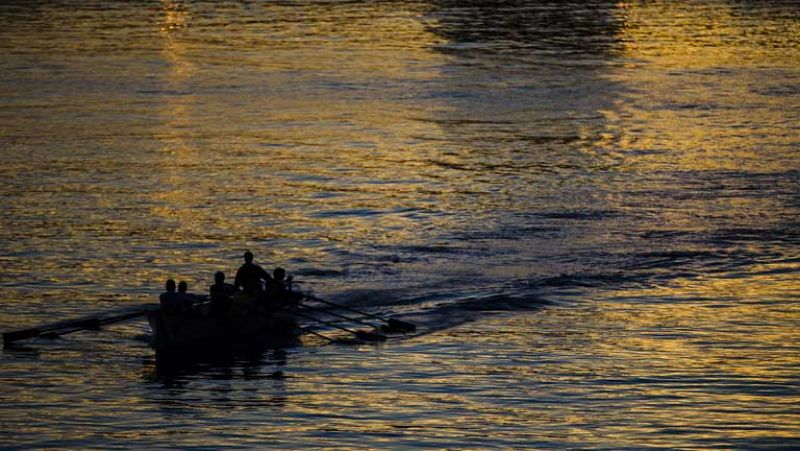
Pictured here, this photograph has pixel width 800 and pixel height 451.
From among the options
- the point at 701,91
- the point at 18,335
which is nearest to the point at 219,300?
the point at 18,335

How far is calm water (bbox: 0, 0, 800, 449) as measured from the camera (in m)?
26.5

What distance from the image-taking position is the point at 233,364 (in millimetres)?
29344

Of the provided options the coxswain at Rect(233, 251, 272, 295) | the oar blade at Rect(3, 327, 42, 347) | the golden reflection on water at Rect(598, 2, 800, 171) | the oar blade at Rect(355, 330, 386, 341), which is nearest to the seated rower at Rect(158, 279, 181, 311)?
the coxswain at Rect(233, 251, 272, 295)

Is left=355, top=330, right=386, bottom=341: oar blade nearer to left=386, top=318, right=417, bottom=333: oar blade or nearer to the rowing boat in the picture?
left=386, top=318, right=417, bottom=333: oar blade

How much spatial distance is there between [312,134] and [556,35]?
30.4 meters

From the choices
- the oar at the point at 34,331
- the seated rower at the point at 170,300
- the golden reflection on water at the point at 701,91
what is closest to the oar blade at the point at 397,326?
the seated rower at the point at 170,300

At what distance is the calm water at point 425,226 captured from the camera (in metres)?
26.5

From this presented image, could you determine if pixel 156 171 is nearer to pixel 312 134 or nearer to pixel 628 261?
pixel 312 134

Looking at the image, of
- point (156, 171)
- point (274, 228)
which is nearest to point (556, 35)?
point (156, 171)

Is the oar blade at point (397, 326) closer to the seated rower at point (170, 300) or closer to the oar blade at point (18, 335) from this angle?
the seated rower at point (170, 300)

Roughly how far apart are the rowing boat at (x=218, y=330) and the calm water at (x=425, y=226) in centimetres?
56

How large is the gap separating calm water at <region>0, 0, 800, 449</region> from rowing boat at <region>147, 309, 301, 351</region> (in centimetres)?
56

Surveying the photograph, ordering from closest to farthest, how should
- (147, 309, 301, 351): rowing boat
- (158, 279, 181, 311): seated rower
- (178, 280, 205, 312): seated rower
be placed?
(147, 309, 301, 351): rowing boat → (158, 279, 181, 311): seated rower → (178, 280, 205, 312): seated rower

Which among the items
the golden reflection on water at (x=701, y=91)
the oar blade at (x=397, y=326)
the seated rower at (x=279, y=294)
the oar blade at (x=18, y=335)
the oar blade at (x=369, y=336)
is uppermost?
the golden reflection on water at (x=701, y=91)
